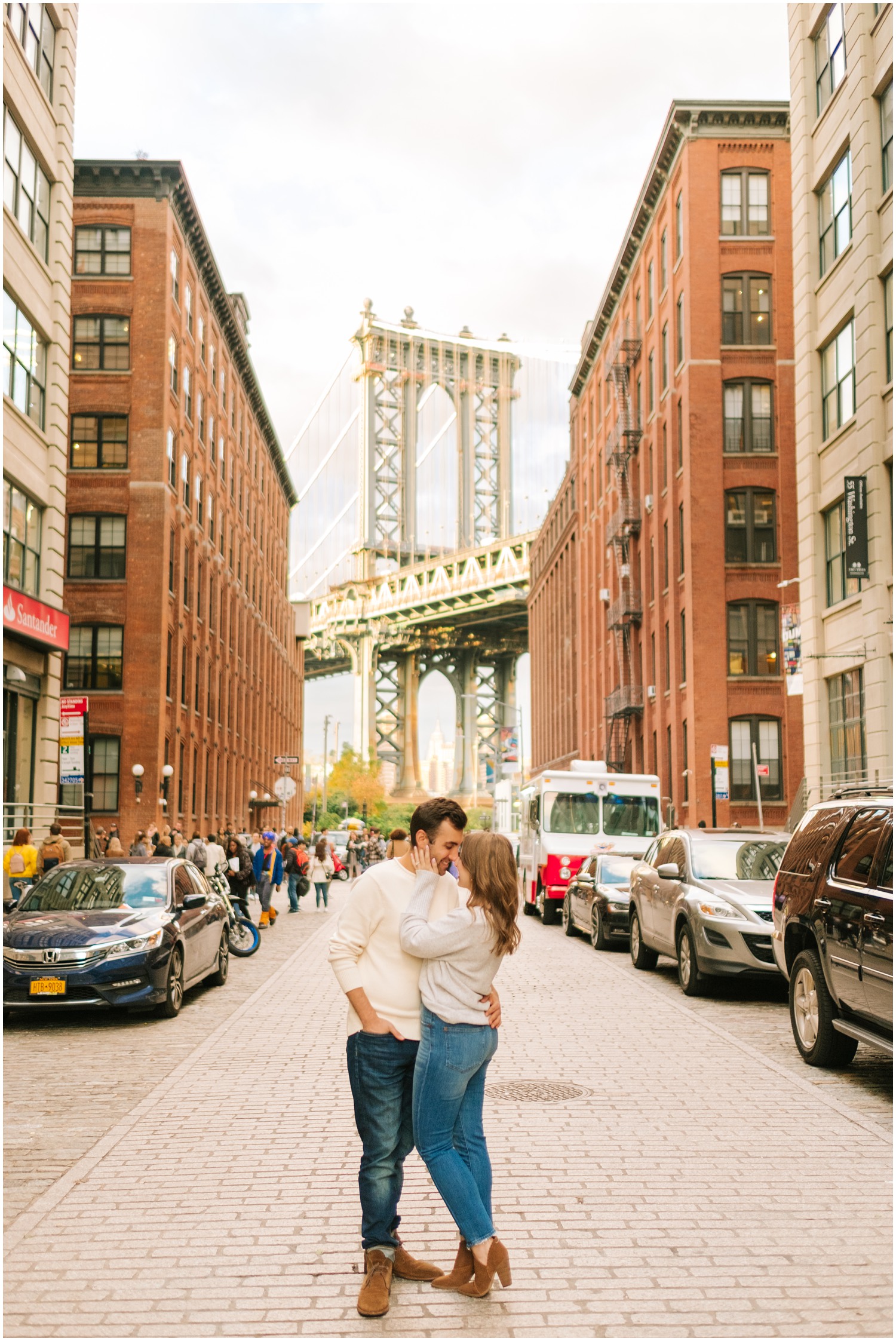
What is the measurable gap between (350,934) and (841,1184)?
9.94 ft

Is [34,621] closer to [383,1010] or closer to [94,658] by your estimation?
[94,658]

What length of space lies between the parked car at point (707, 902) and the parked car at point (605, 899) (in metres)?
1.67

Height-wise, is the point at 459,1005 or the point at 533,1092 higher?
the point at 459,1005

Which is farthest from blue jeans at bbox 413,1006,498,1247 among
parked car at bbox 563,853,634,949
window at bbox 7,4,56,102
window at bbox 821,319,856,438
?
window at bbox 821,319,856,438

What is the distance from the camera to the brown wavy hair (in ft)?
15.4

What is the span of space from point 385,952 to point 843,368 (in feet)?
79.6

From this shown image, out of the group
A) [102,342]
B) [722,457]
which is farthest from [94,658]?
[722,457]

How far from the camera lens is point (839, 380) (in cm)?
2684

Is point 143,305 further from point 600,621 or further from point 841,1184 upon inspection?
point 841,1184

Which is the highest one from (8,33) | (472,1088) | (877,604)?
(8,33)

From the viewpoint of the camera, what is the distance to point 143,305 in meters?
41.6

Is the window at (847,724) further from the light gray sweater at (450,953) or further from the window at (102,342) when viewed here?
the window at (102,342)

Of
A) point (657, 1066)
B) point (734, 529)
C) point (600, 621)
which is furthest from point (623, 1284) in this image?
point (600, 621)

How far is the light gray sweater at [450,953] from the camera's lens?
183 inches
